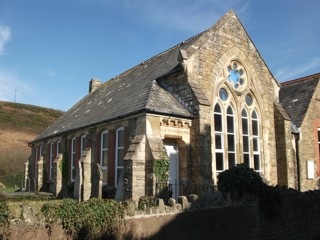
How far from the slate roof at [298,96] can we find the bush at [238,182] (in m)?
11.3

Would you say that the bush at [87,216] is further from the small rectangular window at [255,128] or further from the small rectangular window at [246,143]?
the small rectangular window at [255,128]

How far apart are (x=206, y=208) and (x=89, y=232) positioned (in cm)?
404

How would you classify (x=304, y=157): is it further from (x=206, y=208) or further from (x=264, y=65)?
(x=206, y=208)

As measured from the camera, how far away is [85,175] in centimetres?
1778

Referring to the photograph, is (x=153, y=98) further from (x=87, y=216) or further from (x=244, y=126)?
(x=87, y=216)

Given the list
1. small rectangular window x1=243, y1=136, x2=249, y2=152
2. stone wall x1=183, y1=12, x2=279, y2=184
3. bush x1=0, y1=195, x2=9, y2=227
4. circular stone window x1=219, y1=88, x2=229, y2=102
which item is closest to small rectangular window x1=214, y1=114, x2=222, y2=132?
stone wall x1=183, y1=12, x2=279, y2=184

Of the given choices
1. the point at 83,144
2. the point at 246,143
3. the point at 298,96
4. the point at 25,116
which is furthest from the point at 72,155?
the point at 25,116

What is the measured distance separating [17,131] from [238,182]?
195 ft

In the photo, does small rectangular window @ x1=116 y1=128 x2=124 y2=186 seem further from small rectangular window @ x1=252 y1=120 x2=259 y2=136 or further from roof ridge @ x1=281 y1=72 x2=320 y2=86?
roof ridge @ x1=281 y1=72 x2=320 y2=86

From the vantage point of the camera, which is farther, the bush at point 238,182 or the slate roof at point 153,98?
the slate roof at point 153,98

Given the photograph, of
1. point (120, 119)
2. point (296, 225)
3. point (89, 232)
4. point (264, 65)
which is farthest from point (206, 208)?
point (264, 65)

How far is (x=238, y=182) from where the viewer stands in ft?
38.1

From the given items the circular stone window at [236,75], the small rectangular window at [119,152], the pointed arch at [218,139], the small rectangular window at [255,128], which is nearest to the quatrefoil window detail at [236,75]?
the circular stone window at [236,75]

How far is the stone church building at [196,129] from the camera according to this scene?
14.3 m
